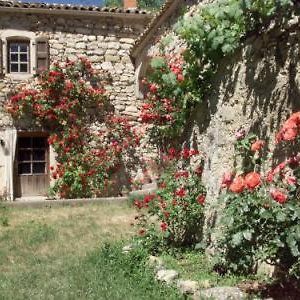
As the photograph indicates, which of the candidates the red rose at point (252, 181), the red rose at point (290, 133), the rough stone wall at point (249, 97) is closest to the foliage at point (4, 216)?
the rough stone wall at point (249, 97)

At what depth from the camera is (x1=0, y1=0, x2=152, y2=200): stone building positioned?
38.1 ft

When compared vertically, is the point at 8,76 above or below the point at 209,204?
above

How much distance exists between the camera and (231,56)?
201 inches

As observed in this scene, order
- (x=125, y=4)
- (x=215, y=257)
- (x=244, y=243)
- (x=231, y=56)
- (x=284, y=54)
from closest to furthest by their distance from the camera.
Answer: (x=244, y=243)
(x=284, y=54)
(x=215, y=257)
(x=231, y=56)
(x=125, y=4)

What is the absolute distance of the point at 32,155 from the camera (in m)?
12.1

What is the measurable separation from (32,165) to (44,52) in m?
2.84

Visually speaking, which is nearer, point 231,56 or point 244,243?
point 244,243

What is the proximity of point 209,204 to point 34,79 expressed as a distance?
7860 millimetres

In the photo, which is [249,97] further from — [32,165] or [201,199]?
[32,165]

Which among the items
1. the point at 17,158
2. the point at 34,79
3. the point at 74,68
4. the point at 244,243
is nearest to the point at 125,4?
the point at 74,68

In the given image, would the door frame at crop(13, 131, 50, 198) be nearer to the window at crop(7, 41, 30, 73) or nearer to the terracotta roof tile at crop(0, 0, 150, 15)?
the window at crop(7, 41, 30, 73)

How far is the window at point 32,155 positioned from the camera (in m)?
12.1

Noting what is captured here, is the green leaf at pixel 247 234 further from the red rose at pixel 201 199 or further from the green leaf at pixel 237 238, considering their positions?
the red rose at pixel 201 199

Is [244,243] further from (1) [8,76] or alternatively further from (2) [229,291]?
(1) [8,76]
